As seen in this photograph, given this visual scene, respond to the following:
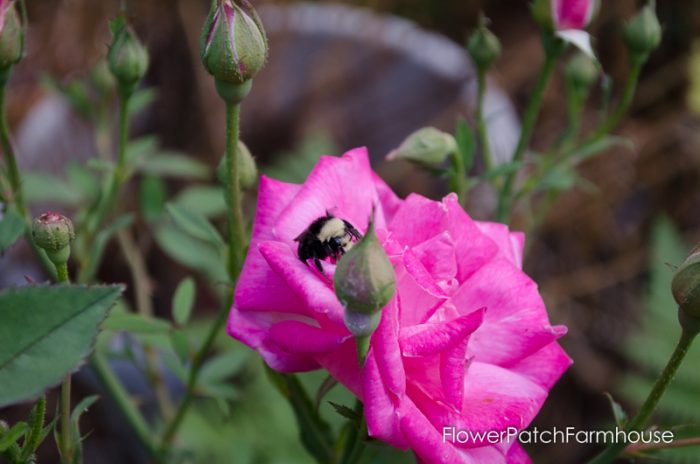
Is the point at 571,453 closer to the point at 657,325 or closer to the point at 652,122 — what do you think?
the point at 657,325

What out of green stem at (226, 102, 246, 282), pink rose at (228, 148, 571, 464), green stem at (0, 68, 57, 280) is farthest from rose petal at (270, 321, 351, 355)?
green stem at (0, 68, 57, 280)

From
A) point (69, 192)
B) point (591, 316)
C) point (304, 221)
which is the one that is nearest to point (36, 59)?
point (69, 192)

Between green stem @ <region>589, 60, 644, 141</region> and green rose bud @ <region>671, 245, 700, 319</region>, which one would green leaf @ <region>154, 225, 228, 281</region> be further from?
green rose bud @ <region>671, 245, 700, 319</region>

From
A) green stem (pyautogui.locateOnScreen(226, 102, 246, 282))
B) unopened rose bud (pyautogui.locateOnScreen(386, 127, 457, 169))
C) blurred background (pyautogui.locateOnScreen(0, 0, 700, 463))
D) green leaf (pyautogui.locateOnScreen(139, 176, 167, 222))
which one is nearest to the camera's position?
green stem (pyautogui.locateOnScreen(226, 102, 246, 282))

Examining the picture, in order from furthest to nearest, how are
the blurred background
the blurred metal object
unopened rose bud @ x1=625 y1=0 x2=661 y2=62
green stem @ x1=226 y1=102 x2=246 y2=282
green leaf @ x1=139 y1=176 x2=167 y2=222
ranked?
the blurred metal object < the blurred background < green leaf @ x1=139 y1=176 x2=167 y2=222 < unopened rose bud @ x1=625 y1=0 x2=661 y2=62 < green stem @ x1=226 y1=102 x2=246 y2=282

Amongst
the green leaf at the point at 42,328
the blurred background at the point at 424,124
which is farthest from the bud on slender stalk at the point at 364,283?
the blurred background at the point at 424,124

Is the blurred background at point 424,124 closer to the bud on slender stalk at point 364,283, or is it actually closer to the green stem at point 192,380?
the green stem at point 192,380

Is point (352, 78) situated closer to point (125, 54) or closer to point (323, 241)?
point (125, 54)

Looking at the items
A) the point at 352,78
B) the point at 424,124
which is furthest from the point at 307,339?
the point at 352,78
